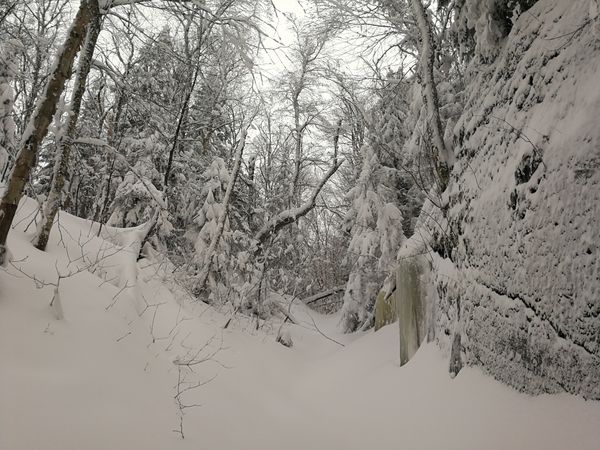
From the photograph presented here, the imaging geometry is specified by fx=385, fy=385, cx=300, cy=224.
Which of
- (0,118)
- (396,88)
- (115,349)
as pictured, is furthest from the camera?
(396,88)

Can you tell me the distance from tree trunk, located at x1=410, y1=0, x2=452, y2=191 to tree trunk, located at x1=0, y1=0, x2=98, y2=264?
416cm

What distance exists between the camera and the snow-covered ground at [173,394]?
2279 millimetres

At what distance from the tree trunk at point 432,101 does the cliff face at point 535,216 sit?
2.83 ft

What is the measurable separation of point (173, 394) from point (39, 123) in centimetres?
270

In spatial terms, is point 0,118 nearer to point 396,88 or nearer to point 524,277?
point 524,277

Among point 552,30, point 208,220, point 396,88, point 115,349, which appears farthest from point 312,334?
point 552,30

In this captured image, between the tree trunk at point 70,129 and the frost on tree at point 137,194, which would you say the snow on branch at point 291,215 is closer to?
the frost on tree at point 137,194

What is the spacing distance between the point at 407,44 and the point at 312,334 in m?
8.47

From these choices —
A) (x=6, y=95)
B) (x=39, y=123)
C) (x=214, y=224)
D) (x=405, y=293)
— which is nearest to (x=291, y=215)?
(x=214, y=224)

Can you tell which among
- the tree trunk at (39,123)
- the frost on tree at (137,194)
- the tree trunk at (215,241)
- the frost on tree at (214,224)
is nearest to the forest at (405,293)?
the tree trunk at (39,123)

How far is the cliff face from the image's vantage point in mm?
2229

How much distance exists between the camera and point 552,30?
10.2 feet

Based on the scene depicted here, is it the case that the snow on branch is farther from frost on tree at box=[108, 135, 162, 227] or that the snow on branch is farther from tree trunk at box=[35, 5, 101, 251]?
tree trunk at box=[35, 5, 101, 251]

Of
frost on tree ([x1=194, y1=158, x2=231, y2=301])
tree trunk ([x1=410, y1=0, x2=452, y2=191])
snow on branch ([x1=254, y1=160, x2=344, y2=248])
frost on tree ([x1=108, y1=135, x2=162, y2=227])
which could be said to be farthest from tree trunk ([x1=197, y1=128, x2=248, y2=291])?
tree trunk ([x1=410, y1=0, x2=452, y2=191])
